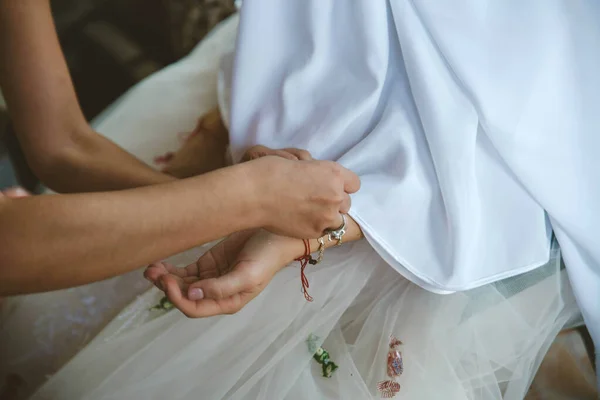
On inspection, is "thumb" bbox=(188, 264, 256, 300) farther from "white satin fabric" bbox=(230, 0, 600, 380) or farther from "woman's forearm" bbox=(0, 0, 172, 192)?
"woman's forearm" bbox=(0, 0, 172, 192)

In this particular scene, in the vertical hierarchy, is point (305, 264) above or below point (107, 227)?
below

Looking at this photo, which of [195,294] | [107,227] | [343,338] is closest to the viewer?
[107,227]

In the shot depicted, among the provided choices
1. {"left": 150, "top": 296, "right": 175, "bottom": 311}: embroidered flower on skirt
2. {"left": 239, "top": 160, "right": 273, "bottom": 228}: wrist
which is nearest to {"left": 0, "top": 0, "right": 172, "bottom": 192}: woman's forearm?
{"left": 150, "top": 296, "right": 175, "bottom": 311}: embroidered flower on skirt

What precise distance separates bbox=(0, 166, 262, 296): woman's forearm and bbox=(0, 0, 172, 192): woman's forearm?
0.29 metres

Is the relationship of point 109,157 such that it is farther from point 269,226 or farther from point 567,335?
point 567,335

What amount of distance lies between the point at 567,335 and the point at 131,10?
1260 millimetres

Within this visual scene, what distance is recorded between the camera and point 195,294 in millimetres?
554

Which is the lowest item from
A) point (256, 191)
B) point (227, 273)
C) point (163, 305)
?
point (163, 305)

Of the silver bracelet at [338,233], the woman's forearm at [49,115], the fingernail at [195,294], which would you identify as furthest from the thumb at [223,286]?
the woman's forearm at [49,115]

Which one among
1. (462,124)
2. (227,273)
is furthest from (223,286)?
(462,124)

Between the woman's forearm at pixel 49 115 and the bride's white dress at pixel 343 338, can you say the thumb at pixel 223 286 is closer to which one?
the bride's white dress at pixel 343 338

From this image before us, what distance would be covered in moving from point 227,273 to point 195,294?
0.16ft

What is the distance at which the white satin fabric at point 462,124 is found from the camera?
0.62 meters

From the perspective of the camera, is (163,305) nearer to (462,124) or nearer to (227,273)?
(227,273)
